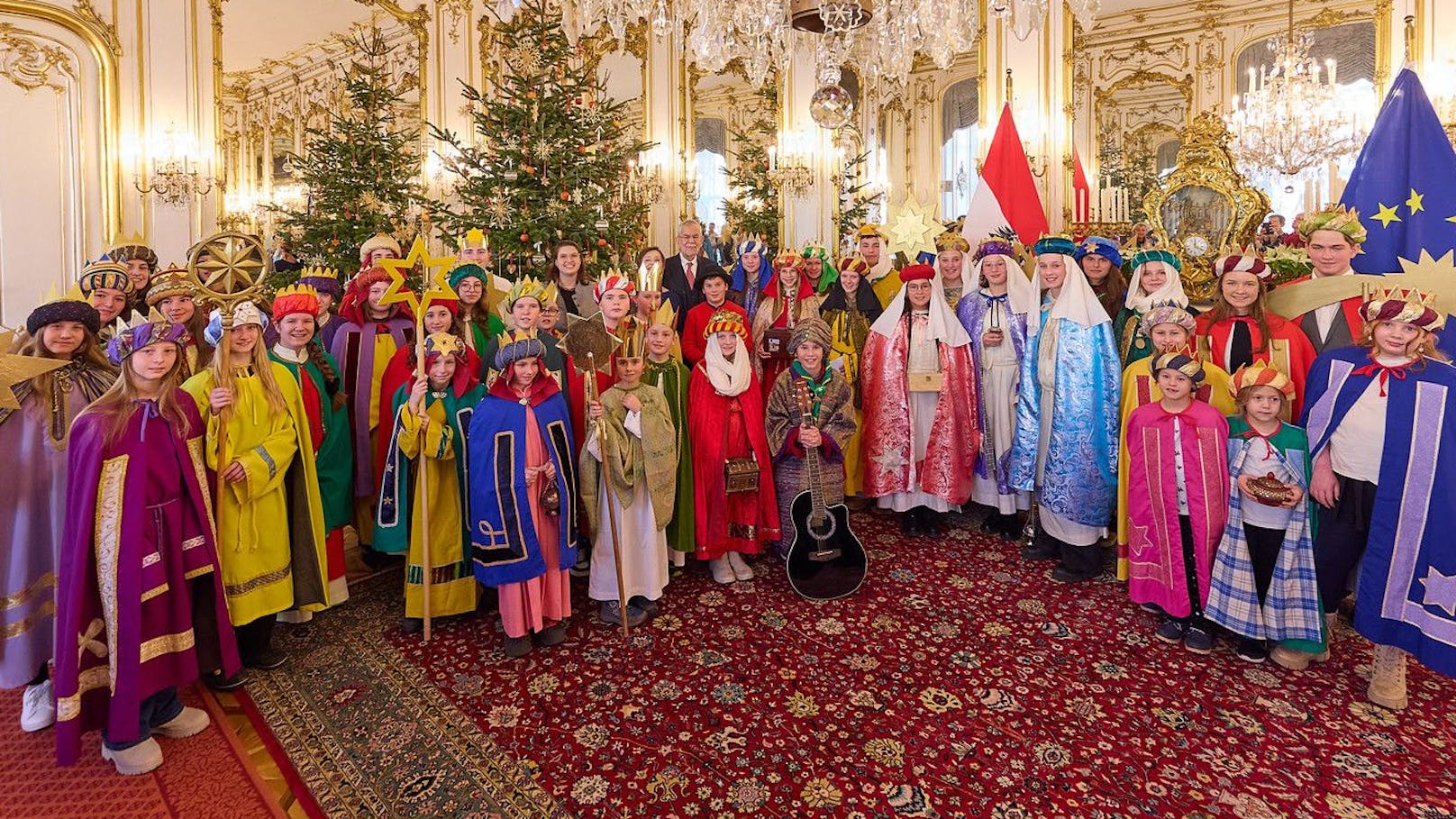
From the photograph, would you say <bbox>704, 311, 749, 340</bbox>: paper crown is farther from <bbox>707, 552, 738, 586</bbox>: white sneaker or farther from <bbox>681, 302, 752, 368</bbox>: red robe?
<bbox>707, 552, 738, 586</bbox>: white sneaker

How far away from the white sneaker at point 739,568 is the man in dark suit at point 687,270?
217 cm

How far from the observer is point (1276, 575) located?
3459 mm

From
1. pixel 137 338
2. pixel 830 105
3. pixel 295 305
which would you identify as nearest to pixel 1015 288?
pixel 830 105

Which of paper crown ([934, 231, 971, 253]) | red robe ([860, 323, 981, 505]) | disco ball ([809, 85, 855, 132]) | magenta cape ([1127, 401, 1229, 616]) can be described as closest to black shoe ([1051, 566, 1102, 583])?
magenta cape ([1127, 401, 1229, 616])

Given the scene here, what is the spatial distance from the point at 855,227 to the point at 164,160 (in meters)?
8.78

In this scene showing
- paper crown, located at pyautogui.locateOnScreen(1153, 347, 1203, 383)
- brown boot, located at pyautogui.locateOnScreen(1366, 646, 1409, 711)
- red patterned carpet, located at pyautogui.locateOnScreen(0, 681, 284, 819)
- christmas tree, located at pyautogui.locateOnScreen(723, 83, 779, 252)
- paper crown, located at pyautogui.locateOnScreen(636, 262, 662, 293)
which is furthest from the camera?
christmas tree, located at pyautogui.locateOnScreen(723, 83, 779, 252)

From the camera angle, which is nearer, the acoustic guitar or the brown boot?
the brown boot

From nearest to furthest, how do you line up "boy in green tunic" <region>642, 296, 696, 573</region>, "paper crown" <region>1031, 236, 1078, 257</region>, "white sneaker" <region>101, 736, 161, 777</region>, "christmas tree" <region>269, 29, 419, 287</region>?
"white sneaker" <region>101, 736, 161, 777</region>, "boy in green tunic" <region>642, 296, 696, 573</region>, "paper crown" <region>1031, 236, 1078, 257</region>, "christmas tree" <region>269, 29, 419, 287</region>

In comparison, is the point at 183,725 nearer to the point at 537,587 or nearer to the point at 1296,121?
the point at 537,587

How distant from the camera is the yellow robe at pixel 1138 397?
Answer: 12.7 feet

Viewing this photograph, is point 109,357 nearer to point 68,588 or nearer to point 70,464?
point 70,464

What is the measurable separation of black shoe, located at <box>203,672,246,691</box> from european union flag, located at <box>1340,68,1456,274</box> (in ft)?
20.9

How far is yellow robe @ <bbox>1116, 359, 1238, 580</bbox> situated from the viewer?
12.7ft

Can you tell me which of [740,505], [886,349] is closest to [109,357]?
[740,505]
